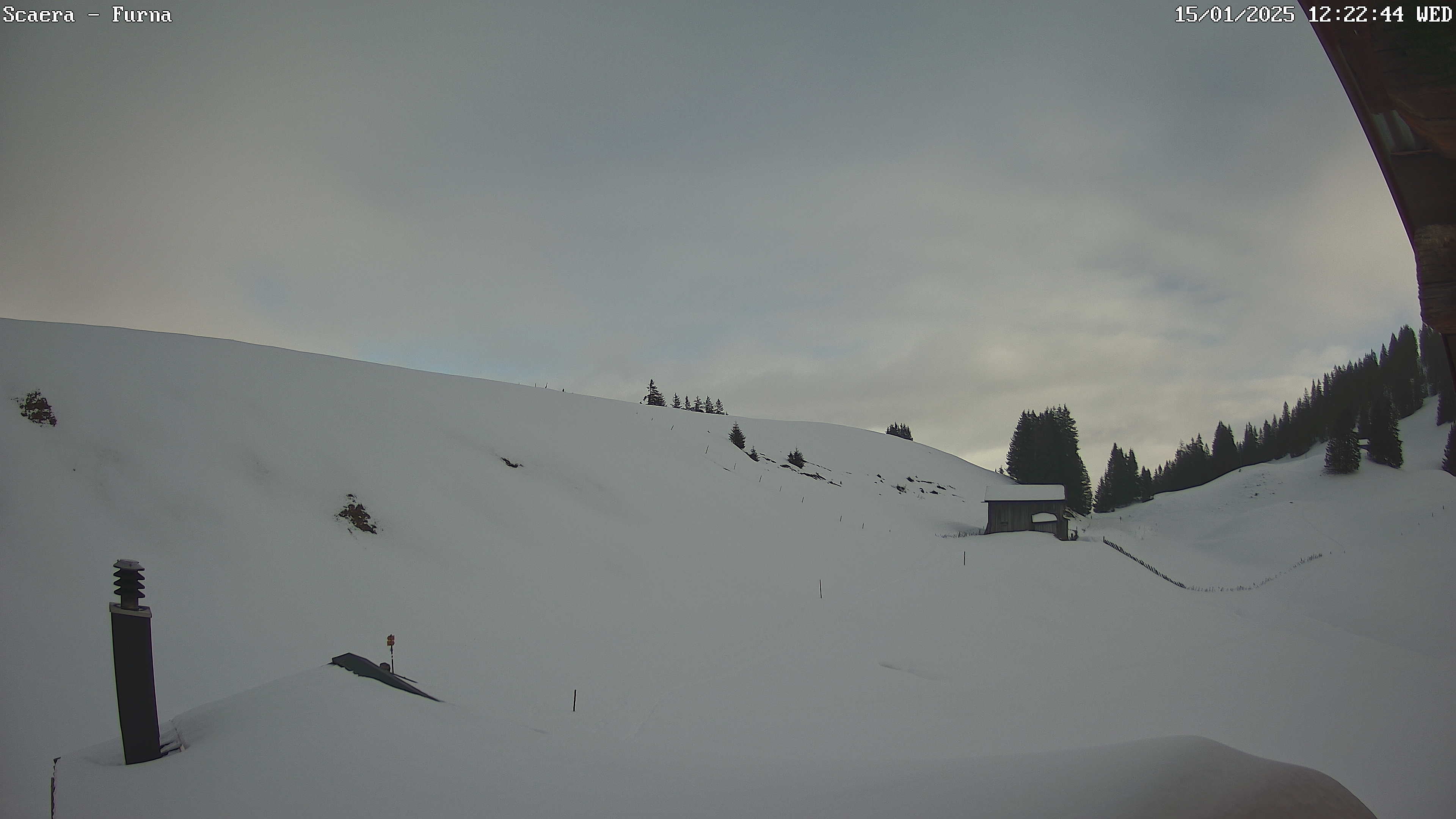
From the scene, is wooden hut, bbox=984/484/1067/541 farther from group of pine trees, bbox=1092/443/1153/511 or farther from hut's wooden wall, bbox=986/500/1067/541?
group of pine trees, bbox=1092/443/1153/511

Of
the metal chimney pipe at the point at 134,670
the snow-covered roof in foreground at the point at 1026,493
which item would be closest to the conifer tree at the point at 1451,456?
the snow-covered roof in foreground at the point at 1026,493

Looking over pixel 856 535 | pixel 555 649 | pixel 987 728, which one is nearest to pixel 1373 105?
pixel 987 728

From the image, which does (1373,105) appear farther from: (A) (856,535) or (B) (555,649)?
(A) (856,535)

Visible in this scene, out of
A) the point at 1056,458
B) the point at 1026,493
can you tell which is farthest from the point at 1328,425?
the point at 1026,493

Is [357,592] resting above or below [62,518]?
below

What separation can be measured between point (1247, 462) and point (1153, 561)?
58.4m

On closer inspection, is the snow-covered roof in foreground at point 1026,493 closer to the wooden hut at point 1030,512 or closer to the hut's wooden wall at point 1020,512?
the wooden hut at point 1030,512

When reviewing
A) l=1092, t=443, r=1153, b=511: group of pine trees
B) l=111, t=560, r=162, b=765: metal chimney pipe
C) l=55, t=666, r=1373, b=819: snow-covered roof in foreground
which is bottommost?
l=1092, t=443, r=1153, b=511: group of pine trees

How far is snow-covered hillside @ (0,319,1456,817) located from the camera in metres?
11.0

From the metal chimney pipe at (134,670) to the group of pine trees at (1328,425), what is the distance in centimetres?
6747

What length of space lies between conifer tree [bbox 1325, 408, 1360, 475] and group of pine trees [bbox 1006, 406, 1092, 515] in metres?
17.2

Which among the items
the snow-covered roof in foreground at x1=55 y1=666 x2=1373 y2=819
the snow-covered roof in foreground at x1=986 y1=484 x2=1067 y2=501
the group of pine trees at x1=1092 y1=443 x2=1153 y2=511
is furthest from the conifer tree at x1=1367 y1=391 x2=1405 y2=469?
the snow-covered roof in foreground at x1=55 y1=666 x2=1373 y2=819

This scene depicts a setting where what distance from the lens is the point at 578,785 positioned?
209 inches

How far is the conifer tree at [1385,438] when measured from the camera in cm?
4675
